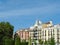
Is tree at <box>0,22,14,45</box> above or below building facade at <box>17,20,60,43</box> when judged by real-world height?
below

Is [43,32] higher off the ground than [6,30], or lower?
higher

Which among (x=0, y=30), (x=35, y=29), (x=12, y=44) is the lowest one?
(x=12, y=44)

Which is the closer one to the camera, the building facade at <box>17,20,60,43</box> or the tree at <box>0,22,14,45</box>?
the tree at <box>0,22,14,45</box>

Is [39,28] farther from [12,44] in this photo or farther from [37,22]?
[12,44]

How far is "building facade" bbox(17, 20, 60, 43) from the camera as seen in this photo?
108 m

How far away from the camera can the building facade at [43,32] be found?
356 ft

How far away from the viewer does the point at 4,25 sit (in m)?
73.6

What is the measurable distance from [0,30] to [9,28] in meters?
4.29

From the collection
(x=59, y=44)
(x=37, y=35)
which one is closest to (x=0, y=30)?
(x=59, y=44)

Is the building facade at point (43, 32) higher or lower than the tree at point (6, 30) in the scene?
higher

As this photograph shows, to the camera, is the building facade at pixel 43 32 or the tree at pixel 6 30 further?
the building facade at pixel 43 32

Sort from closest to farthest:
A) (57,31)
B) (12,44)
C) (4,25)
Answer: (12,44)
(4,25)
(57,31)

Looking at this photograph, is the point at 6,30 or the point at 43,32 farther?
the point at 43,32

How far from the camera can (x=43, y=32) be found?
117000mm
